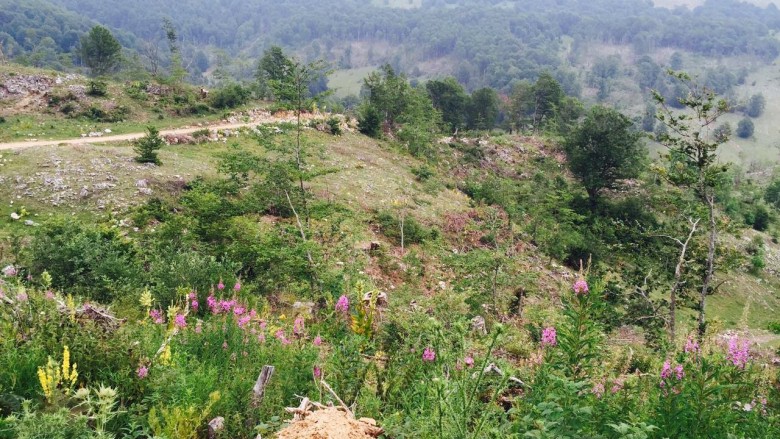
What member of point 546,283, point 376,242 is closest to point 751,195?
point 546,283

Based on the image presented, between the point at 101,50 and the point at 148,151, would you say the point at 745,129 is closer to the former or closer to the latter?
the point at 101,50

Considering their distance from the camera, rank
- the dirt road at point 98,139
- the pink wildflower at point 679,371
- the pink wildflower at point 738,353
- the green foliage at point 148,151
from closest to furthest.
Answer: the pink wildflower at point 679,371 < the pink wildflower at point 738,353 < the green foliage at point 148,151 < the dirt road at point 98,139

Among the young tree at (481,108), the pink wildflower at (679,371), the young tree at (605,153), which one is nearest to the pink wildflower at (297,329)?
the pink wildflower at (679,371)

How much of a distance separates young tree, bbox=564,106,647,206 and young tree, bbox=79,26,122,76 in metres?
49.3

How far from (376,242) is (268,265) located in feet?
21.3

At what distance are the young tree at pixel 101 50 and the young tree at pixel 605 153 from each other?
49.3 meters

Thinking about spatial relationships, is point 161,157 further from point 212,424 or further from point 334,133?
point 212,424

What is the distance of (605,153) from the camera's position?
93.4ft

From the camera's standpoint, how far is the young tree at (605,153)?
2817 cm

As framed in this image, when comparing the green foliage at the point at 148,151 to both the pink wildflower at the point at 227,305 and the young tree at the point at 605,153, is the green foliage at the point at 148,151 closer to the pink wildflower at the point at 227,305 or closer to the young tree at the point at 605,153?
the pink wildflower at the point at 227,305

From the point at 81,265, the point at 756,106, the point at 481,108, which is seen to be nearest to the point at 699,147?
the point at 81,265

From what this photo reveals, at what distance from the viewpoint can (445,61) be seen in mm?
197625

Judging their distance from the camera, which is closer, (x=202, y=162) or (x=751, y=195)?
(x=202, y=162)

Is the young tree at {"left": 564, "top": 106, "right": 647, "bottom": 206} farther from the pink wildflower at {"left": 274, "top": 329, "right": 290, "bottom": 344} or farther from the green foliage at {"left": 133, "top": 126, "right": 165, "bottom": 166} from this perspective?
the pink wildflower at {"left": 274, "top": 329, "right": 290, "bottom": 344}
